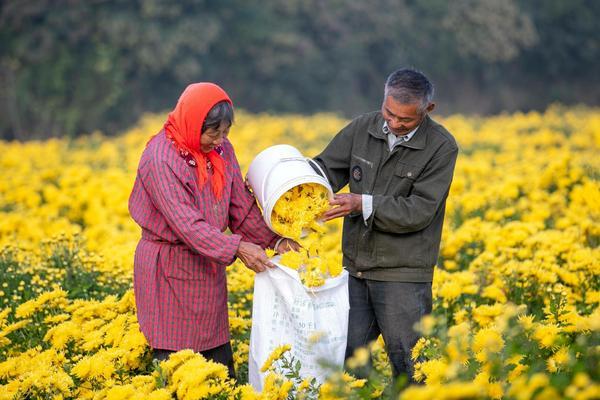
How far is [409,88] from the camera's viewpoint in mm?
3209

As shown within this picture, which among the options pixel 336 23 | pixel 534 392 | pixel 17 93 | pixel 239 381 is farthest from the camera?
pixel 336 23

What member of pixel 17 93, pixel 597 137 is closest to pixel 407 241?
pixel 597 137

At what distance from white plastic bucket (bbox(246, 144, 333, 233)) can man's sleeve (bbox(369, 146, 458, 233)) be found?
0.83 feet

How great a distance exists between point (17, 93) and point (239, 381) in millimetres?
18627

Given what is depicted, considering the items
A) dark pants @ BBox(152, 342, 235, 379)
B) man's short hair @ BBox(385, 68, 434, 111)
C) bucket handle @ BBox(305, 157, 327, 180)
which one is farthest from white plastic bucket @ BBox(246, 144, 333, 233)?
dark pants @ BBox(152, 342, 235, 379)

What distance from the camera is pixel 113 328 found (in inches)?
138

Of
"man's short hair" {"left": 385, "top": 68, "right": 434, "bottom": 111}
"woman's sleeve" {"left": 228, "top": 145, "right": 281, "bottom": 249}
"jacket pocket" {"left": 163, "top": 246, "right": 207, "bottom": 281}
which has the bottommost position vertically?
"jacket pocket" {"left": 163, "top": 246, "right": 207, "bottom": 281}

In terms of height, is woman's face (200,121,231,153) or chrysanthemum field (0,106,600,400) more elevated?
woman's face (200,121,231,153)

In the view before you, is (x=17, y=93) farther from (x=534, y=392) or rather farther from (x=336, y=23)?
(x=534, y=392)

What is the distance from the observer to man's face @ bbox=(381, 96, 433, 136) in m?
3.22

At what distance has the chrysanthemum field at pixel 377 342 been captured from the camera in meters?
2.52

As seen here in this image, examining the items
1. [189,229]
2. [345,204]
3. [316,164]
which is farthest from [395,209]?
[189,229]

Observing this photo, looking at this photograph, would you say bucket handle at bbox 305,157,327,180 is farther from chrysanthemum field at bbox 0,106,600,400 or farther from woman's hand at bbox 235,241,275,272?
woman's hand at bbox 235,241,275,272

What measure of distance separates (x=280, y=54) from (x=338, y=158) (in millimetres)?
25590
